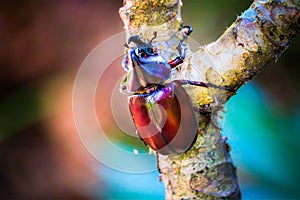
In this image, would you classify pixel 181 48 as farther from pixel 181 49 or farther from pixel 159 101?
pixel 159 101

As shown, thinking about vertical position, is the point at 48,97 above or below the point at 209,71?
above

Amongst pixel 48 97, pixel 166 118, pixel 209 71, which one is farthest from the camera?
pixel 48 97

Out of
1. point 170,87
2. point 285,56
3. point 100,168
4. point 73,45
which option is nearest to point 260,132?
point 285,56

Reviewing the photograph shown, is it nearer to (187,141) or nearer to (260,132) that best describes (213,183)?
(187,141)

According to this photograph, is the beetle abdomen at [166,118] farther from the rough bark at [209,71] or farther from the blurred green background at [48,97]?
the blurred green background at [48,97]

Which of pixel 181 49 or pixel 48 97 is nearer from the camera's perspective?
pixel 181 49

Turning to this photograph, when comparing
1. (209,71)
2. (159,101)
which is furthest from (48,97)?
(209,71)

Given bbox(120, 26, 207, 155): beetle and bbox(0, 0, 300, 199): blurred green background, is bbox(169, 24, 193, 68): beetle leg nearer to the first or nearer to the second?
bbox(120, 26, 207, 155): beetle
